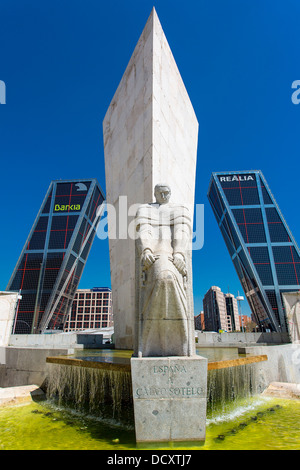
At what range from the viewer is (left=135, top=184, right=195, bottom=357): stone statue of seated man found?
3.40 metres

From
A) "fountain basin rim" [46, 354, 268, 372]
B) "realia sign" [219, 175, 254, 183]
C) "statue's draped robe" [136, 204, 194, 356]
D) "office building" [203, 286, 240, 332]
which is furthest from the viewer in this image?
"office building" [203, 286, 240, 332]

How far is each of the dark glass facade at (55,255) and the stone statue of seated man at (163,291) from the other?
5596 cm

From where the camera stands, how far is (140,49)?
28.7 feet

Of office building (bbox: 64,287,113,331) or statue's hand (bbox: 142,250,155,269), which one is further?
office building (bbox: 64,287,113,331)

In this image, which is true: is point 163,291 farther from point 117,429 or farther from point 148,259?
point 117,429

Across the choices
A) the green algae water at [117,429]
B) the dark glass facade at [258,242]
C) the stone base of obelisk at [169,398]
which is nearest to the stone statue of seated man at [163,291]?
the stone base of obelisk at [169,398]

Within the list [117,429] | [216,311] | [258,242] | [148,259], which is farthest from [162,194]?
[216,311]

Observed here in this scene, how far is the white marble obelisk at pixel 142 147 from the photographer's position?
7.36 meters

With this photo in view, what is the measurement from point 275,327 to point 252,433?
5444 cm

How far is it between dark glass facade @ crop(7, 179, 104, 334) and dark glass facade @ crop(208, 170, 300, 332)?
31.9 meters

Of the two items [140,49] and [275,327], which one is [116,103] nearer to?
[140,49]

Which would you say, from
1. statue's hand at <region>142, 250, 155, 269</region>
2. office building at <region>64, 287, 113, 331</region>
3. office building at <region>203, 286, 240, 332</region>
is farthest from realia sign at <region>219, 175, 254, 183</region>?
statue's hand at <region>142, 250, 155, 269</region>

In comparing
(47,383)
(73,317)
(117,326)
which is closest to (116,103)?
(117,326)

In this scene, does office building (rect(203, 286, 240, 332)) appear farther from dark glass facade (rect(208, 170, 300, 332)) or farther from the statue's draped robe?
the statue's draped robe
